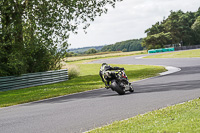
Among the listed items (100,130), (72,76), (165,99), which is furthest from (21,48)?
(100,130)

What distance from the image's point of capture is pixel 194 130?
527cm

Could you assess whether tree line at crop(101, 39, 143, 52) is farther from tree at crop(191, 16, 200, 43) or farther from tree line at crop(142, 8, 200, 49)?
tree at crop(191, 16, 200, 43)

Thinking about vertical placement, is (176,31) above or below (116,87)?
above

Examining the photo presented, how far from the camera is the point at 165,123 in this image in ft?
20.2

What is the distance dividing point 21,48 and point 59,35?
4.20 metres

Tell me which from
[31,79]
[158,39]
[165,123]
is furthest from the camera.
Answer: [158,39]

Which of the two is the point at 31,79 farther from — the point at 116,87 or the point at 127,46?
the point at 127,46

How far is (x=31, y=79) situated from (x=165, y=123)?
16372mm

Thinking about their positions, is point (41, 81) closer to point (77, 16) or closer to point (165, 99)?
point (77, 16)

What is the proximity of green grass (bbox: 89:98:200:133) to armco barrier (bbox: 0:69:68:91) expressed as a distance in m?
14.2

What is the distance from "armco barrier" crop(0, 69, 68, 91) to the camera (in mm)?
19547

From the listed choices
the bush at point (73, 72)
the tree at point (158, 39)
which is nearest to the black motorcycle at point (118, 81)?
the bush at point (73, 72)

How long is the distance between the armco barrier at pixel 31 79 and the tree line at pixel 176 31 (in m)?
79.7

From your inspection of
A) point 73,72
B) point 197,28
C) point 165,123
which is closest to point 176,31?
point 197,28
